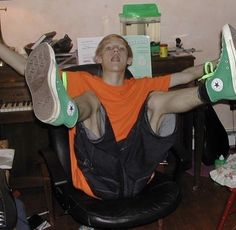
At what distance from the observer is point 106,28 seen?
303 centimetres

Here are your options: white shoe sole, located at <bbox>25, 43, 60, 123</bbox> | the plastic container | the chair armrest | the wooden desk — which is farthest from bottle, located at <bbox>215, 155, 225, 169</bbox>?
white shoe sole, located at <bbox>25, 43, 60, 123</bbox>

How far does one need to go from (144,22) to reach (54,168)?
1.37 meters

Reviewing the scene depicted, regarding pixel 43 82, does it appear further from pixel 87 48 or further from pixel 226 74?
pixel 87 48

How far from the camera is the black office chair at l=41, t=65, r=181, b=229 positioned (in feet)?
6.02

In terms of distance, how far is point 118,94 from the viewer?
221cm

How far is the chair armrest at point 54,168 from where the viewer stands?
6.07 ft

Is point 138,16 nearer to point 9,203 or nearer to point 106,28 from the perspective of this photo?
point 106,28

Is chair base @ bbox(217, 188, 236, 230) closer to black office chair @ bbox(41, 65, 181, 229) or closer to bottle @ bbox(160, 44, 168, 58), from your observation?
black office chair @ bbox(41, 65, 181, 229)

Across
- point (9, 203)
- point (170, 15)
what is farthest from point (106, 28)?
point (9, 203)

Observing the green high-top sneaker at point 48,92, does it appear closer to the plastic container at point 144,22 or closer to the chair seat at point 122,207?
the chair seat at point 122,207

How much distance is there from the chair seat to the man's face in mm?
691

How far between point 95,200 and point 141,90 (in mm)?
680

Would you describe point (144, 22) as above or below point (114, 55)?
above

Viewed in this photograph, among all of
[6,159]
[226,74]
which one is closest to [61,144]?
[6,159]
